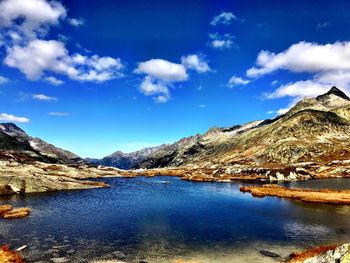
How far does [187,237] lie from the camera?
5850 cm

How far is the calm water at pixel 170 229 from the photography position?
49.8 metres

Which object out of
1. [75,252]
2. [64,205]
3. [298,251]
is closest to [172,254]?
[75,252]

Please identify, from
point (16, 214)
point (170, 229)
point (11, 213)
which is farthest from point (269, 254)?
point (11, 213)

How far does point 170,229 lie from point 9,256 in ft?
92.2

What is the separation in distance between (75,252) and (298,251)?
31.4 m

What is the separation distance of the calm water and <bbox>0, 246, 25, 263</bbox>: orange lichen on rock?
1.61m

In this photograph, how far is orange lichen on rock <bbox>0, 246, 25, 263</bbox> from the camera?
43562 mm

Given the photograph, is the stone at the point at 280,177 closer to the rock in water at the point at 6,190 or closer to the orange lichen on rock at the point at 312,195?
the orange lichen on rock at the point at 312,195

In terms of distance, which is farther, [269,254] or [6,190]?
[6,190]

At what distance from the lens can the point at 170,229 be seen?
6444 cm

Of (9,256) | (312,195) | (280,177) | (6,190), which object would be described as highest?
(280,177)

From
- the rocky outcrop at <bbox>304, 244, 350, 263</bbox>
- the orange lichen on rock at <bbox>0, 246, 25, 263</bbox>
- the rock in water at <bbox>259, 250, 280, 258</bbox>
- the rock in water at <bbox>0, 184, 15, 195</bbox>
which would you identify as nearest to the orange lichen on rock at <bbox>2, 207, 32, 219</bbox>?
the orange lichen on rock at <bbox>0, 246, 25, 263</bbox>

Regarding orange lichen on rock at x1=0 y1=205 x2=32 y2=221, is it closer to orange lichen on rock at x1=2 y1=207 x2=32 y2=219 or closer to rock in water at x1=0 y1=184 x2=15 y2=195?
orange lichen on rock at x1=2 y1=207 x2=32 y2=219

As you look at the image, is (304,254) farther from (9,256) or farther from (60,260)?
(9,256)
